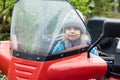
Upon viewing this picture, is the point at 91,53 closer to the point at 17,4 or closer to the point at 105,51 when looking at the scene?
the point at 17,4

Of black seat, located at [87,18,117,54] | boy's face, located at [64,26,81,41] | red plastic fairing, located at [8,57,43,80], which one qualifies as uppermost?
boy's face, located at [64,26,81,41]

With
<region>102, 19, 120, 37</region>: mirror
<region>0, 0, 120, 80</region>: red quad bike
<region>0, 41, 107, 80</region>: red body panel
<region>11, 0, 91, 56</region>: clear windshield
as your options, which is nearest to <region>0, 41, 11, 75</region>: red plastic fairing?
<region>0, 0, 120, 80</region>: red quad bike

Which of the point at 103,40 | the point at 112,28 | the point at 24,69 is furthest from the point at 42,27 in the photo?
the point at 103,40

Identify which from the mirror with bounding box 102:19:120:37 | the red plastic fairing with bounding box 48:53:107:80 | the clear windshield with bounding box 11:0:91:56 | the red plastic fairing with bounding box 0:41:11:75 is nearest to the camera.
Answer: the mirror with bounding box 102:19:120:37

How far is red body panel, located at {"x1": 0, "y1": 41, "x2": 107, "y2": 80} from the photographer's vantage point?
3.37m

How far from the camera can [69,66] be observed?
338 centimetres

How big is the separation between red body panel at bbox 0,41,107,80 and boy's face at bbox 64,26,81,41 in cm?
17

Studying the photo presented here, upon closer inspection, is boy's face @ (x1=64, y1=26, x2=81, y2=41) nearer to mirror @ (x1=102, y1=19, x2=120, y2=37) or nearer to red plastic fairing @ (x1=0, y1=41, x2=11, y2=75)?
mirror @ (x1=102, y1=19, x2=120, y2=37)

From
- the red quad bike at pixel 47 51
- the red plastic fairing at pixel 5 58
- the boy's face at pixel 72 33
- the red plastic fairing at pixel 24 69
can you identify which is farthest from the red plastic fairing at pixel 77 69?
the red plastic fairing at pixel 5 58

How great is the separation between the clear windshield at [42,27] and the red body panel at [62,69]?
123 millimetres

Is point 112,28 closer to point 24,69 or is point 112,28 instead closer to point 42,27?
point 42,27

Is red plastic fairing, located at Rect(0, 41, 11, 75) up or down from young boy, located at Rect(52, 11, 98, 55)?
down

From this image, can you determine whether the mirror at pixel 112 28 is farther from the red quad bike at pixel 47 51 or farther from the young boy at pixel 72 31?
the young boy at pixel 72 31

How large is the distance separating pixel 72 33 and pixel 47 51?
276 millimetres
